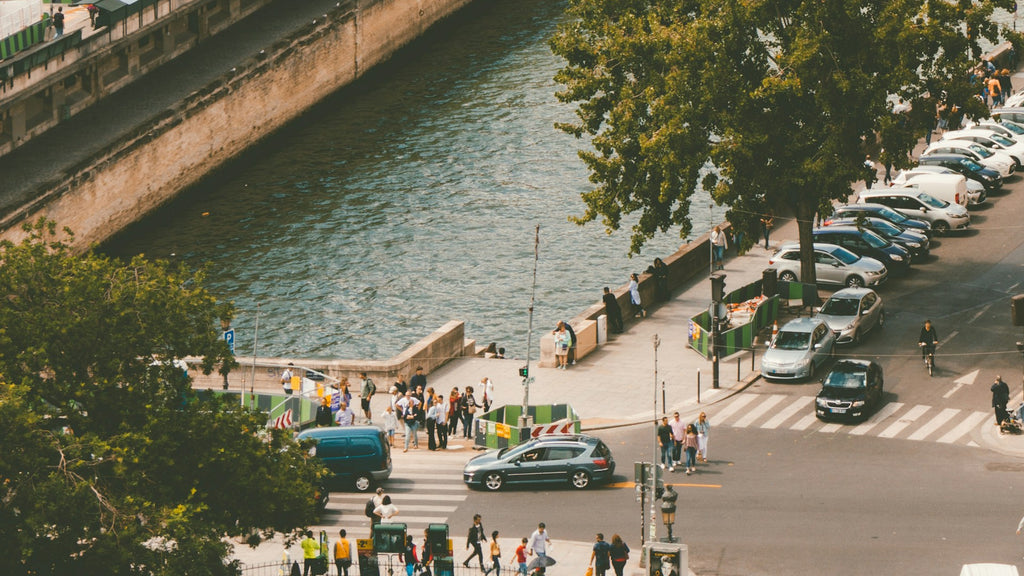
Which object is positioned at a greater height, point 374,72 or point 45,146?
point 374,72

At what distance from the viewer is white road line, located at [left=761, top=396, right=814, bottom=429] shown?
1876 inches

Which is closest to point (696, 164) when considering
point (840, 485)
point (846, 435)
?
point (846, 435)

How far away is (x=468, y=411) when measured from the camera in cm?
4881

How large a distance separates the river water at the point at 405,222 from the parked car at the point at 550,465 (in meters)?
18.2

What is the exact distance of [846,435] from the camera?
4647 cm

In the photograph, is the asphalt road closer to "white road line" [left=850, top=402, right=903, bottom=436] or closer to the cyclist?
"white road line" [left=850, top=402, right=903, bottom=436]

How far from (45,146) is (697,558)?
4693 cm

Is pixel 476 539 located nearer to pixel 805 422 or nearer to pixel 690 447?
pixel 690 447

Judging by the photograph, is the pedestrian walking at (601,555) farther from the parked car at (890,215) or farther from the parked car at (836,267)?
the parked car at (890,215)

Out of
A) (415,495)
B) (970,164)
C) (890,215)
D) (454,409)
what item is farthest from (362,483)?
(970,164)

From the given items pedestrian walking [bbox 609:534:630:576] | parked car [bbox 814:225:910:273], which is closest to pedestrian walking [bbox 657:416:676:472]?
pedestrian walking [bbox 609:534:630:576]

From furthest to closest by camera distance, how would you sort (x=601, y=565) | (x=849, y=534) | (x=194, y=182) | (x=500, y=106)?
1. (x=500, y=106)
2. (x=194, y=182)
3. (x=849, y=534)
4. (x=601, y=565)

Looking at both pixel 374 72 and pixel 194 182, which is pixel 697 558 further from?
pixel 374 72

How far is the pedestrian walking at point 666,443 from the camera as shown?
43.8m
